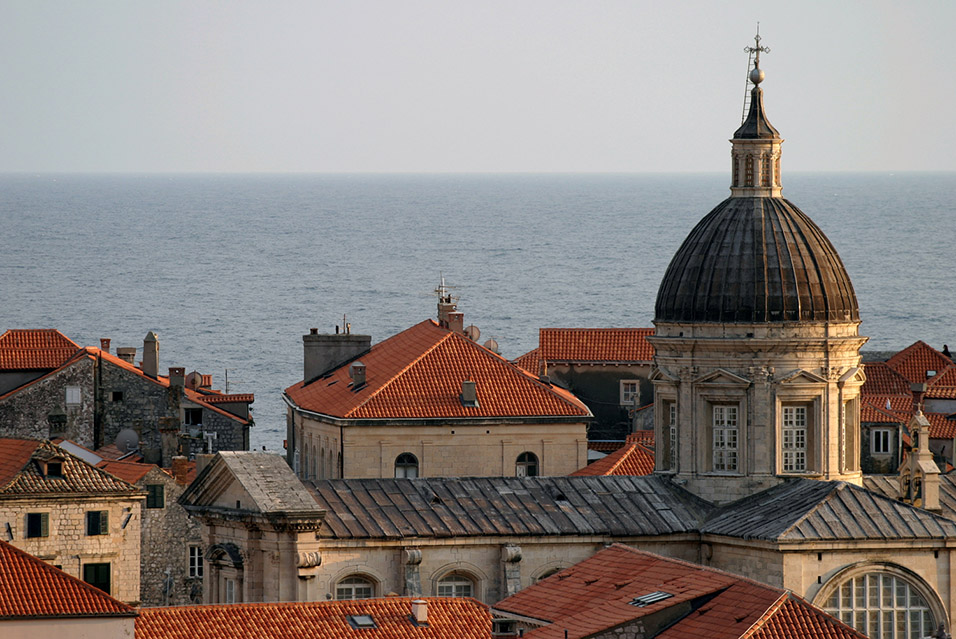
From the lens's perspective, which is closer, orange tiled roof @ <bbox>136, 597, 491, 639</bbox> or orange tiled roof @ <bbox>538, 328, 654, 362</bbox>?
orange tiled roof @ <bbox>136, 597, 491, 639</bbox>

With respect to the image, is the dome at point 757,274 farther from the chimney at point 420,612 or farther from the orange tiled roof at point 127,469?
the orange tiled roof at point 127,469

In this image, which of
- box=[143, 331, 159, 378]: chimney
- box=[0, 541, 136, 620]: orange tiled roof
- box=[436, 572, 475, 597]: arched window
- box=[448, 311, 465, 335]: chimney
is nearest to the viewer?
box=[0, 541, 136, 620]: orange tiled roof

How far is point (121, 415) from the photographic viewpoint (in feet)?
343

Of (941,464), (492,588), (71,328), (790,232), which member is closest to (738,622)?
(492,588)

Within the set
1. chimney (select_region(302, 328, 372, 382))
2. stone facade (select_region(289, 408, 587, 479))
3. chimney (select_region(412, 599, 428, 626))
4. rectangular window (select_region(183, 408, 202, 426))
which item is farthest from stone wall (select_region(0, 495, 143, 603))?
chimney (select_region(412, 599, 428, 626))

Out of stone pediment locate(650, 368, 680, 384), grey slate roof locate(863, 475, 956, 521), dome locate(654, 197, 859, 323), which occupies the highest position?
dome locate(654, 197, 859, 323)

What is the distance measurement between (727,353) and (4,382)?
4753 centimetres

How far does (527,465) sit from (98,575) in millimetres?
14876

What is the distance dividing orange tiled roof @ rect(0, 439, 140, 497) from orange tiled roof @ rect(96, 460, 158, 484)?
268 centimetres

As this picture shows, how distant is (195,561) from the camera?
8988 cm

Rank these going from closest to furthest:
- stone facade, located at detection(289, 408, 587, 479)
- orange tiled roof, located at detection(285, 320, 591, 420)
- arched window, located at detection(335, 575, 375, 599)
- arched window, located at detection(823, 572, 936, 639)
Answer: arched window, located at detection(823, 572, 936, 639) < arched window, located at detection(335, 575, 375, 599) < stone facade, located at detection(289, 408, 587, 479) < orange tiled roof, located at detection(285, 320, 591, 420)

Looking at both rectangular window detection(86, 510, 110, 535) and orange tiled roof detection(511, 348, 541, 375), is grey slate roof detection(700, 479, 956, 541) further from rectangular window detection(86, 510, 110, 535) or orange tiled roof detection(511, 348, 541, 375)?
orange tiled roof detection(511, 348, 541, 375)

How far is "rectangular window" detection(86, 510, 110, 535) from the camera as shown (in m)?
82.5

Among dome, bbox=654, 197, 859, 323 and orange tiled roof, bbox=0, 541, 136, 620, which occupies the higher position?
dome, bbox=654, 197, 859, 323
